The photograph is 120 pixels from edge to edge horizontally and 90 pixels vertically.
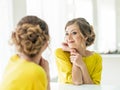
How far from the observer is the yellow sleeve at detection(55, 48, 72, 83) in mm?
1370

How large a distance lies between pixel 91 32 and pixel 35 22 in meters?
0.53

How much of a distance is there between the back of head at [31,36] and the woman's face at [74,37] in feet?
1.36

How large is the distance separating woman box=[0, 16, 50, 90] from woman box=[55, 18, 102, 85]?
42cm

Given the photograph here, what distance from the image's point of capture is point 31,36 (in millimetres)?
889

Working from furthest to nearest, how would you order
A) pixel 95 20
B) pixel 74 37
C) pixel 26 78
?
1. pixel 95 20
2. pixel 74 37
3. pixel 26 78

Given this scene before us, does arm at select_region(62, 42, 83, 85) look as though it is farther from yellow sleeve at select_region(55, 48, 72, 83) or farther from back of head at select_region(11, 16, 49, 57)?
back of head at select_region(11, 16, 49, 57)

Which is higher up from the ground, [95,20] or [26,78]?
[95,20]

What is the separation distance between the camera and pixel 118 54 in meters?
1.97

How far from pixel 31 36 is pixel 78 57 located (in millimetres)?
514

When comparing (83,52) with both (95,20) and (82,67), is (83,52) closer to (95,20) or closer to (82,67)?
(82,67)

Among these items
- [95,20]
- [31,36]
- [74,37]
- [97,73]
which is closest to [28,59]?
[31,36]

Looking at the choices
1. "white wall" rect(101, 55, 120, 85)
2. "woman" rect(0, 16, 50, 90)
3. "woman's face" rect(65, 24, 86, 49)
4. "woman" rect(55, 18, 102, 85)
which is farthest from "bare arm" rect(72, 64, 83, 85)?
"white wall" rect(101, 55, 120, 85)

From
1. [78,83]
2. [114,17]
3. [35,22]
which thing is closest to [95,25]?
[114,17]

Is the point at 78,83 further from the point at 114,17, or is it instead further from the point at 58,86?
the point at 114,17
